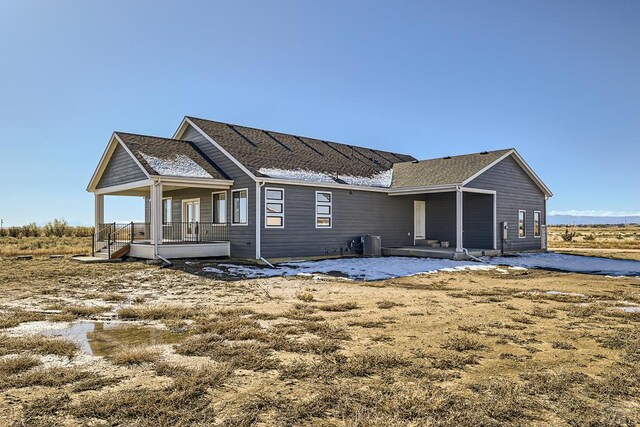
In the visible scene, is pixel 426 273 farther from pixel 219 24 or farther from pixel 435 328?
pixel 219 24

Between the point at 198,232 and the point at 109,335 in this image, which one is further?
the point at 198,232

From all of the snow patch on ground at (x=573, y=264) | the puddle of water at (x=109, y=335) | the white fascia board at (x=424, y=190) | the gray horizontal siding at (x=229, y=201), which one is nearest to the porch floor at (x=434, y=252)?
the snow patch on ground at (x=573, y=264)

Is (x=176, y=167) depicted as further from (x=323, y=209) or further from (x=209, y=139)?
(x=323, y=209)

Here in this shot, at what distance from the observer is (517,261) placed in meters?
18.2

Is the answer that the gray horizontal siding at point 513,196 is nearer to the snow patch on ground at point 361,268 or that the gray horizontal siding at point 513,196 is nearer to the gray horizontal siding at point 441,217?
the gray horizontal siding at point 441,217

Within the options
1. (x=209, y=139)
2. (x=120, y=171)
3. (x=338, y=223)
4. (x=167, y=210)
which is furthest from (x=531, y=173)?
(x=120, y=171)

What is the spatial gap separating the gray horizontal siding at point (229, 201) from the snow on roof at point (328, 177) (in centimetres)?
86

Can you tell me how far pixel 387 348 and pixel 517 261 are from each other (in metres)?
14.7

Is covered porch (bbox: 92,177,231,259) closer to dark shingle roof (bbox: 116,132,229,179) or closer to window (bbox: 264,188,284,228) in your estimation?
dark shingle roof (bbox: 116,132,229,179)

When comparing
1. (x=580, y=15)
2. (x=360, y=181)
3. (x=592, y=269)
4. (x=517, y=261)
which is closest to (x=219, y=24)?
(x=360, y=181)

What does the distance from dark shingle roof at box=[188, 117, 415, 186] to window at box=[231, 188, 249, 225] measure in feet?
4.03

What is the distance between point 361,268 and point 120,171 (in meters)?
11.4

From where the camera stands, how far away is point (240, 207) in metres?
17.6

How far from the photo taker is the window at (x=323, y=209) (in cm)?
1827
